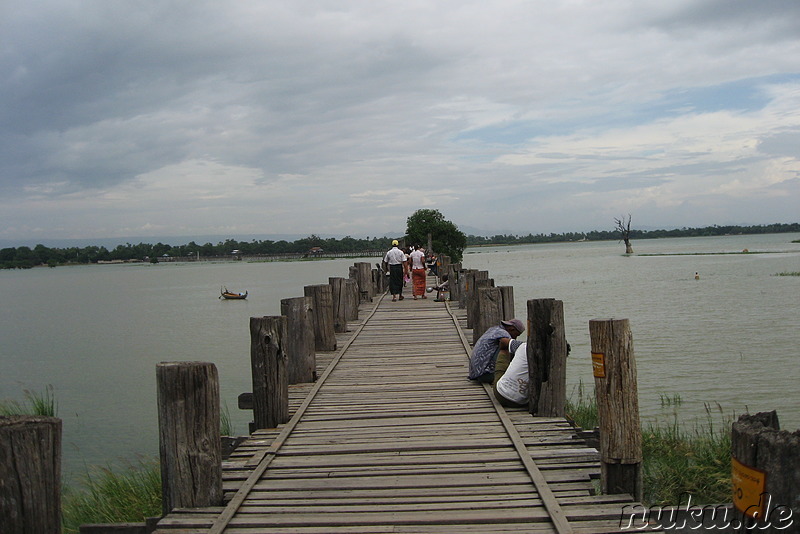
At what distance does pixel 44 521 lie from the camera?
3416mm

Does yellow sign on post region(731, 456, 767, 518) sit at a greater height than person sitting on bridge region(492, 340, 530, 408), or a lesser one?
greater

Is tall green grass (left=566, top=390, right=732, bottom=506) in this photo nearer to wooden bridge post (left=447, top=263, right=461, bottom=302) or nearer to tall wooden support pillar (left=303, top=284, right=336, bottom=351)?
tall wooden support pillar (left=303, top=284, right=336, bottom=351)

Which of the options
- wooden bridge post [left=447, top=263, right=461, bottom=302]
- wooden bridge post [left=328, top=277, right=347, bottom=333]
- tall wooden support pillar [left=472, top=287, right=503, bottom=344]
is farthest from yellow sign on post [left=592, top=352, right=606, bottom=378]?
wooden bridge post [left=447, top=263, right=461, bottom=302]

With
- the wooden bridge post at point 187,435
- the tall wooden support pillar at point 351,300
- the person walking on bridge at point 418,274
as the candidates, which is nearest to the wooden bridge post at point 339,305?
the tall wooden support pillar at point 351,300

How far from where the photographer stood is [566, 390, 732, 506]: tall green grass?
7.16 meters

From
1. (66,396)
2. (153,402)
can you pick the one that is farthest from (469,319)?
(66,396)

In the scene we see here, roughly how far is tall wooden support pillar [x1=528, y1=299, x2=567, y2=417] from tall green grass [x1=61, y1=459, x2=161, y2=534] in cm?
422

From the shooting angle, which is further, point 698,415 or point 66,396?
point 66,396

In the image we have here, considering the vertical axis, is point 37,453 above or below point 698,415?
above

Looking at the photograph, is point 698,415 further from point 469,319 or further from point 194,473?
point 194,473

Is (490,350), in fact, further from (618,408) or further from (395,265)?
(395,265)

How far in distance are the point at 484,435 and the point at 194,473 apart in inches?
96.6

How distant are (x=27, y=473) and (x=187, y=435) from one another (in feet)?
4.79

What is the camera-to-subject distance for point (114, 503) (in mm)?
8078
